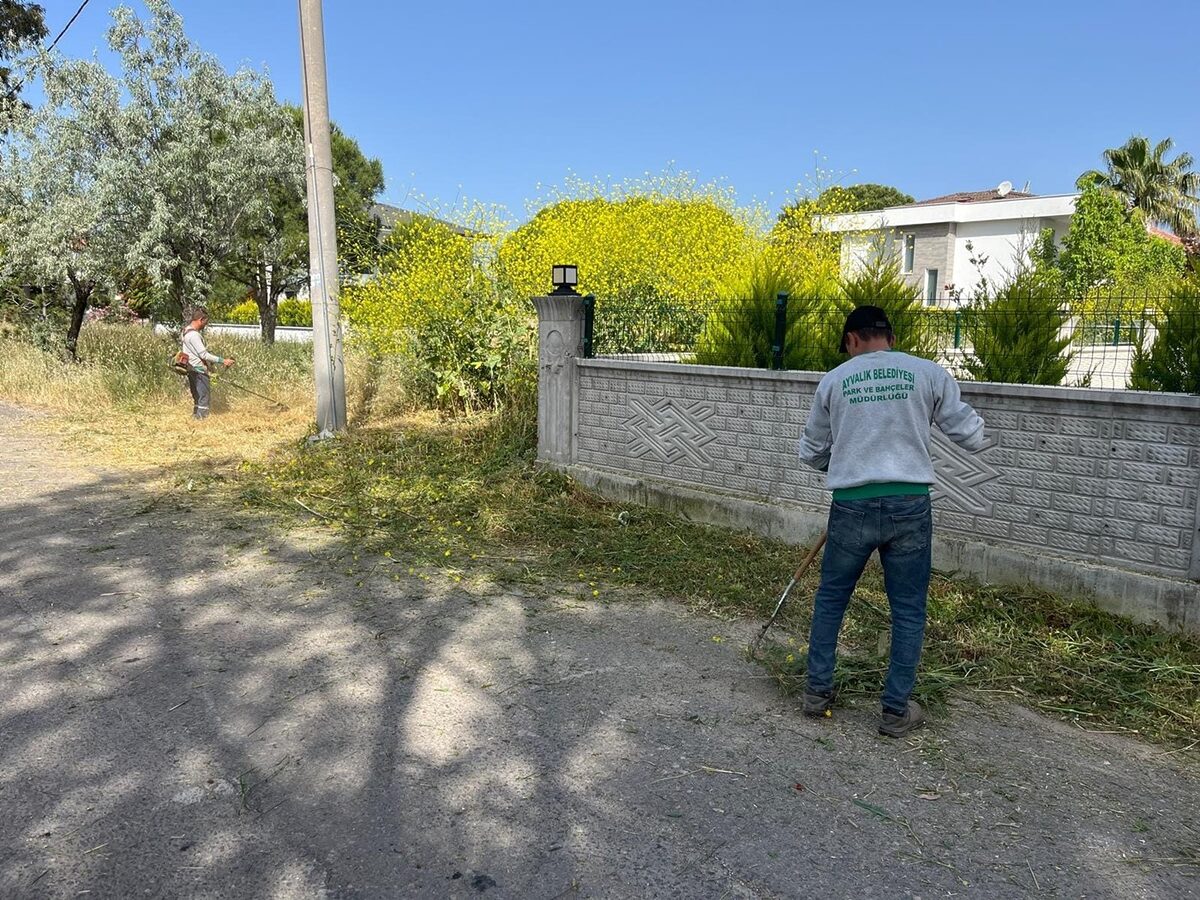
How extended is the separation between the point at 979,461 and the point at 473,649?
3202mm

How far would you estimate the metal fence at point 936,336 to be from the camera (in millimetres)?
5227

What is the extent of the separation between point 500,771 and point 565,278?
5.07 metres

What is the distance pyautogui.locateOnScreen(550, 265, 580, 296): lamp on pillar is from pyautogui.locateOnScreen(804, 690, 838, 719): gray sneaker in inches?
182

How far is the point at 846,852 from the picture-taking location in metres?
2.70

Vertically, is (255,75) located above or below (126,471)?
above

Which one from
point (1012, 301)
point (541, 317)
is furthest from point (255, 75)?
point (1012, 301)

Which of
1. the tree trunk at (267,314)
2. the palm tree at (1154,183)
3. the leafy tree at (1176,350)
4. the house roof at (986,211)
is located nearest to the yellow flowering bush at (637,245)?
the leafy tree at (1176,350)

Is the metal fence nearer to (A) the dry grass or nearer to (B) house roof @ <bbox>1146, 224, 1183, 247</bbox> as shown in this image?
(A) the dry grass

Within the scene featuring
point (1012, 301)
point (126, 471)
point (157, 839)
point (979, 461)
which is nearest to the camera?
point (157, 839)

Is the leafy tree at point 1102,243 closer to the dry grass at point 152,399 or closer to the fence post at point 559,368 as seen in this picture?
the dry grass at point 152,399

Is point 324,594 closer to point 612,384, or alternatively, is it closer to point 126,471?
point 612,384

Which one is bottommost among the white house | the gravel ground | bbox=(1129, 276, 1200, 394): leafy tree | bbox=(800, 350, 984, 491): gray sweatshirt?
the gravel ground

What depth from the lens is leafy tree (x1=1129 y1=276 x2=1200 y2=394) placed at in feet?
15.8

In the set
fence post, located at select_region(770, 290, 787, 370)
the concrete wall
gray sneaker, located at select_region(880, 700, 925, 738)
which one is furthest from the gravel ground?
fence post, located at select_region(770, 290, 787, 370)
